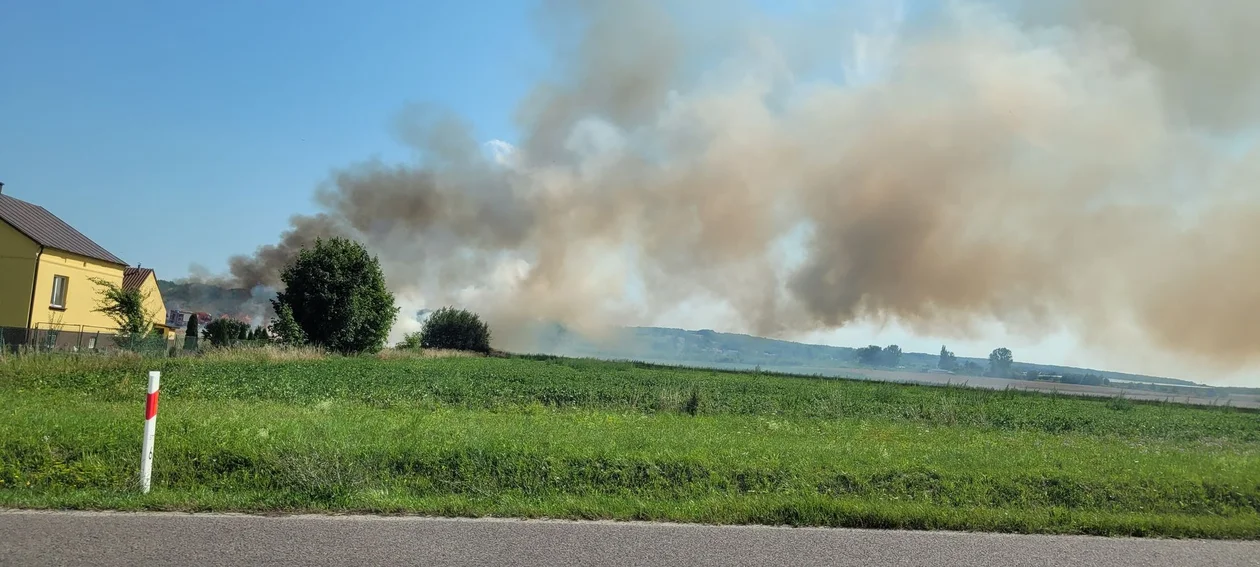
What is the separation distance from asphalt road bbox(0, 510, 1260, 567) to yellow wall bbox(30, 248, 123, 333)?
37.2m

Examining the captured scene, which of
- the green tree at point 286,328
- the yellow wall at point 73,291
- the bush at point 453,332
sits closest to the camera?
the yellow wall at point 73,291

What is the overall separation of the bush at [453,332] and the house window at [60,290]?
40.1 meters

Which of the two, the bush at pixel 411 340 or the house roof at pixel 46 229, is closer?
the house roof at pixel 46 229

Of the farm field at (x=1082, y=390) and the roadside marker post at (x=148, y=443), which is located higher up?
the farm field at (x=1082, y=390)

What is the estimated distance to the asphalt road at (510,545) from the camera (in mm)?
5371

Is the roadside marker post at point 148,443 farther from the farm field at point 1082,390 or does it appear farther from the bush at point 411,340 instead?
the bush at point 411,340

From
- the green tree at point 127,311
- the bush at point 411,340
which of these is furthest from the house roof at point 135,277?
the bush at point 411,340

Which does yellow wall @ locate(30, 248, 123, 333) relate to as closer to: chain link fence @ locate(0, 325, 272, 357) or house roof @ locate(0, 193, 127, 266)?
house roof @ locate(0, 193, 127, 266)

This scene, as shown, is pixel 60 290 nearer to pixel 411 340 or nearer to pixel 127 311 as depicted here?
pixel 127 311

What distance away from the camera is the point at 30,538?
558cm

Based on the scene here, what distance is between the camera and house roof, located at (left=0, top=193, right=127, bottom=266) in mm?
37375

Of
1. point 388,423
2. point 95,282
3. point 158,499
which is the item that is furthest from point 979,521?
point 95,282

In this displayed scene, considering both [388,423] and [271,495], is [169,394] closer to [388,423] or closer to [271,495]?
[388,423]

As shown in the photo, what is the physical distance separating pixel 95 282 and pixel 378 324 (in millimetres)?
15357
